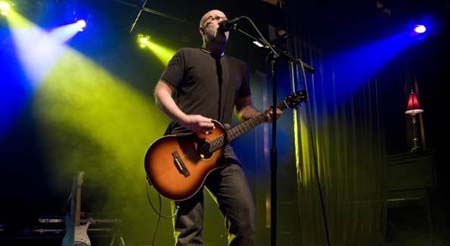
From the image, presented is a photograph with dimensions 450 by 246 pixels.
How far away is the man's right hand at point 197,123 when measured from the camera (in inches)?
87.3

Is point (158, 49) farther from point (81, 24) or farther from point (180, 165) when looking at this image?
point (180, 165)

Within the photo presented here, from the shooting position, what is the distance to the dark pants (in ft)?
7.23

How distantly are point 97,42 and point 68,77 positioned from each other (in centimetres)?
70

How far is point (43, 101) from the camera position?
22.1 ft

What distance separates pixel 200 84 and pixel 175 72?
0.49 ft

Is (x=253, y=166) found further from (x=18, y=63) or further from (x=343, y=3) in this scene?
(x=18, y=63)

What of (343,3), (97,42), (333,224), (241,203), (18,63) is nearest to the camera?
(241,203)

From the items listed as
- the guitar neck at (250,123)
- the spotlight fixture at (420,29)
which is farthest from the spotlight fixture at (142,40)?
the guitar neck at (250,123)

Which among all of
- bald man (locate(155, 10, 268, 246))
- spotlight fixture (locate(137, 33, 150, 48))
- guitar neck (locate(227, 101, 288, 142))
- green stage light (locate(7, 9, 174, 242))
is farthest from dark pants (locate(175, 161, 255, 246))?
spotlight fixture (locate(137, 33, 150, 48))

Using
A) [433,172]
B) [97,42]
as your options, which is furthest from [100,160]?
[433,172]

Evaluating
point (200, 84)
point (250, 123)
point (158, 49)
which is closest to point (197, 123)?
point (200, 84)

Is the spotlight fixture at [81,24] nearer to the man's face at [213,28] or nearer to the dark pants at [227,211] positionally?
the man's face at [213,28]

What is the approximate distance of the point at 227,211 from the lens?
228 cm

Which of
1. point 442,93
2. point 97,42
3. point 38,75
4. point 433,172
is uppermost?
point 97,42
